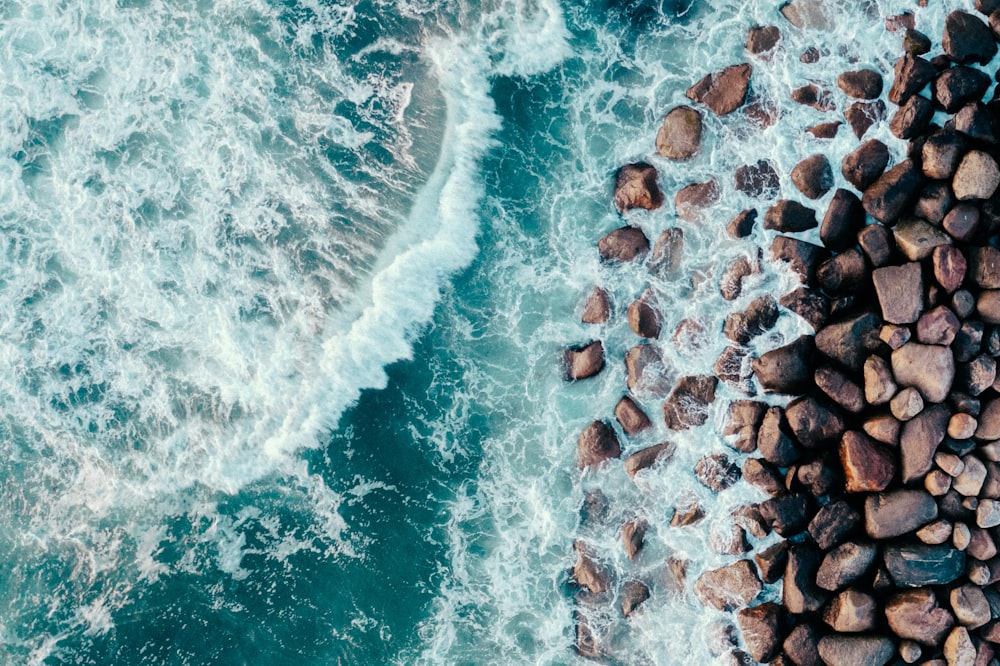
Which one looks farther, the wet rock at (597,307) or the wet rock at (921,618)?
the wet rock at (597,307)

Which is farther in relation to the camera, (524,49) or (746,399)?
(524,49)

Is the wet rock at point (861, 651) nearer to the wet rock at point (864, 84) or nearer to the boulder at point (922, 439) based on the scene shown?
the boulder at point (922, 439)

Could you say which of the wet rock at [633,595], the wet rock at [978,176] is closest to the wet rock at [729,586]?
the wet rock at [633,595]

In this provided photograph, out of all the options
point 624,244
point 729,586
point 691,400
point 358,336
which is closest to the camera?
point 729,586

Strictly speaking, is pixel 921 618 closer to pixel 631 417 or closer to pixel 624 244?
pixel 631 417

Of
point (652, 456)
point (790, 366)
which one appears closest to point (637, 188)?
point (790, 366)

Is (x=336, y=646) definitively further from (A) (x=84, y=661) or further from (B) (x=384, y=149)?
(B) (x=384, y=149)

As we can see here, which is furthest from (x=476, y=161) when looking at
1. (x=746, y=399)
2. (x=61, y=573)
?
(x=61, y=573)
